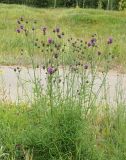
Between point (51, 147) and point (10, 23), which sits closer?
point (51, 147)

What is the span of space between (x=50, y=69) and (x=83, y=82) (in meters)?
0.70

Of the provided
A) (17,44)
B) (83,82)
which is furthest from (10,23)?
(83,82)

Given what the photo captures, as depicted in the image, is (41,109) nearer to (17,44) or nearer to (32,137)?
(32,137)

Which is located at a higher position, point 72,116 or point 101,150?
point 72,116

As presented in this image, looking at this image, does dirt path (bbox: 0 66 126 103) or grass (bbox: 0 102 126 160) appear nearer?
grass (bbox: 0 102 126 160)

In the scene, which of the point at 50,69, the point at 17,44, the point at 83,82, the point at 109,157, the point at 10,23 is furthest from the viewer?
the point at 10,23

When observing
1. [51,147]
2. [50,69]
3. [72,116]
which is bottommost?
[51,147]

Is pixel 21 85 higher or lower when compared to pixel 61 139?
lower

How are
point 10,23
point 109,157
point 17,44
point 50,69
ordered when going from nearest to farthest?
point 50,69, point 109,157, point 17,44, point 10,23

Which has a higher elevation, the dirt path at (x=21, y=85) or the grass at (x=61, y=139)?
the grass at (x=61, y=139)

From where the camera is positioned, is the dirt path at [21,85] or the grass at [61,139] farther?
the dirt path at [21,85]

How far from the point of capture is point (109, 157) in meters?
4.29

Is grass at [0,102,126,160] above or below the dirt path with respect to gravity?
above

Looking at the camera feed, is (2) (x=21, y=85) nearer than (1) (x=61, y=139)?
No
